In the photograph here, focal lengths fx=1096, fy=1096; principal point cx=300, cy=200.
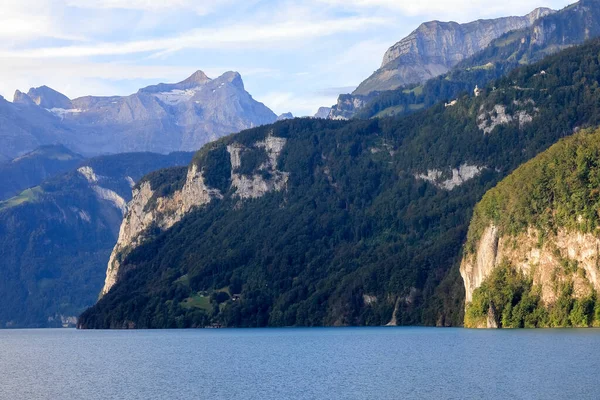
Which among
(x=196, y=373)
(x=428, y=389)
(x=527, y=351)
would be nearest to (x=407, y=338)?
(x=527, y=351)

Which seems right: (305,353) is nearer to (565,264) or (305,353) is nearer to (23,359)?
(23,359)

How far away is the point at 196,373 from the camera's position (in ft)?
443

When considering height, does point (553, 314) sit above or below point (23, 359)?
above

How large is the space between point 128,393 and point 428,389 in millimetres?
31507

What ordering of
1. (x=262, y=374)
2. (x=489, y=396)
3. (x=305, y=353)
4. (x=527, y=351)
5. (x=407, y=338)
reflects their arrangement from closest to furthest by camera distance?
(x=489, y=396) → (x=262, y=374) → (x=527, y=351) → (x=305, y=353) → (x=407, y=338)

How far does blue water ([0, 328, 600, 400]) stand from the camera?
108625mm

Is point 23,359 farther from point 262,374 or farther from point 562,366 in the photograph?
point 562,366

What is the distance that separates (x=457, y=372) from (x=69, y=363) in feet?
213

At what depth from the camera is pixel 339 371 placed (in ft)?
428

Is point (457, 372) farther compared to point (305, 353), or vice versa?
point (305, 353)

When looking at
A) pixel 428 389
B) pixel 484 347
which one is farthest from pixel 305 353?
pixel 428 389

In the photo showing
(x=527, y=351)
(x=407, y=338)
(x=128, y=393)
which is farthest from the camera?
(x=407, y=338)

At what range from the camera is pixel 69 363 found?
16075 centimetres

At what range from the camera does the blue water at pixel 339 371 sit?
4277 inches
